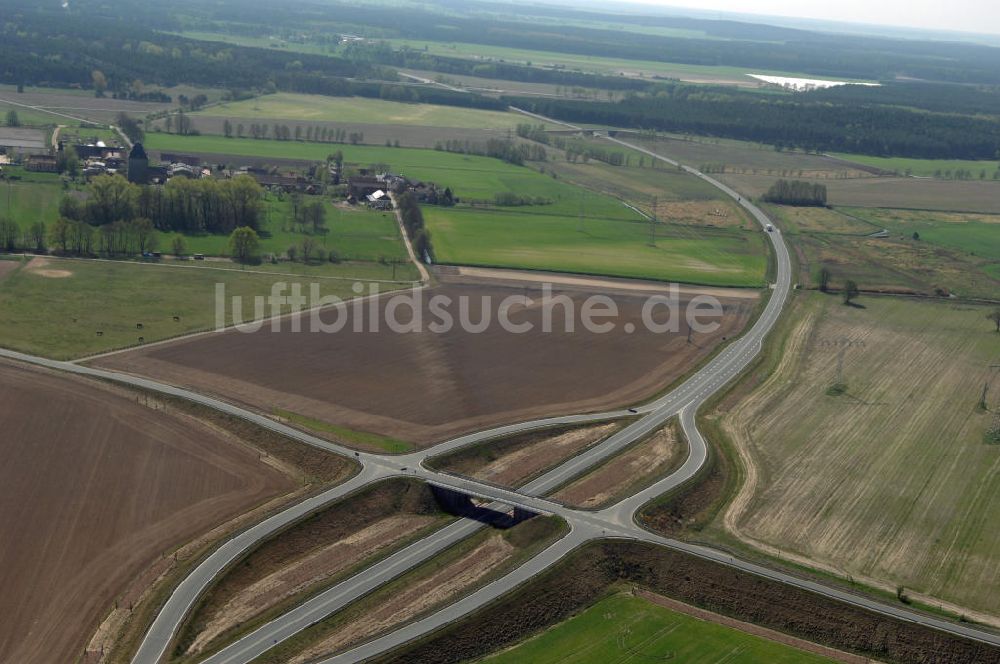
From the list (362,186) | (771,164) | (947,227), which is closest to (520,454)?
(362,186)

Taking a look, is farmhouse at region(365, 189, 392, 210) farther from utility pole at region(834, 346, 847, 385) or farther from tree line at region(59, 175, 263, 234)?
utility pole at region(834, 346, 847, 385)

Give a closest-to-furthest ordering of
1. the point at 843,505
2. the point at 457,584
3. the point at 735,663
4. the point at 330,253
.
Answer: the point at 735,663
the point at 457,584
the point at 843,505
the point at 330,253

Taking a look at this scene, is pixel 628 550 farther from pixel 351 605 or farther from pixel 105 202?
pixel 105 202

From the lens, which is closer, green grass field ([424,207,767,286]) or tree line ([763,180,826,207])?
green grass field ([424,207,767,286])

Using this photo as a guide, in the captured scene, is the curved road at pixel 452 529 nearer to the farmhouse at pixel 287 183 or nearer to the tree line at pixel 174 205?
the tree line at pixel 174 205

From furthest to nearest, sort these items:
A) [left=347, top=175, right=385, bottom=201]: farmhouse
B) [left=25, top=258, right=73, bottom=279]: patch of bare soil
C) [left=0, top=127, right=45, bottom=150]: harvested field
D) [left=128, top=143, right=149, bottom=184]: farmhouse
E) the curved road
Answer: [left=0, top=127, right=45, bottom=150]: harvested field
[left=347, top=175, right=385, bottom=201]: farmhouse
[left=128, top=143, right=149, bottom=184]: farmhouse
[left=25, top=258, right=73, bottom=279]: patch of bare soil
the curved road

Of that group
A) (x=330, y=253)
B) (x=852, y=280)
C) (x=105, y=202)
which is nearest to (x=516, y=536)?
(x=330, y=253)

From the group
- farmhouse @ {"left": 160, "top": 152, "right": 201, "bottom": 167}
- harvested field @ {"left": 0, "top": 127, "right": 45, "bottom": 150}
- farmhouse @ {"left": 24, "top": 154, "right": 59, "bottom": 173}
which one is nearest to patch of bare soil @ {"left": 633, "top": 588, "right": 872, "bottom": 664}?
farmhouse @ {"left": 160, "top": 152, "right": 201, "bottom": 167}

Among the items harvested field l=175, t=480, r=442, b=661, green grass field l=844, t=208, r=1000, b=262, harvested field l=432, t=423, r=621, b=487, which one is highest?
green grass field l=844, t=208, r=1000, b=262
